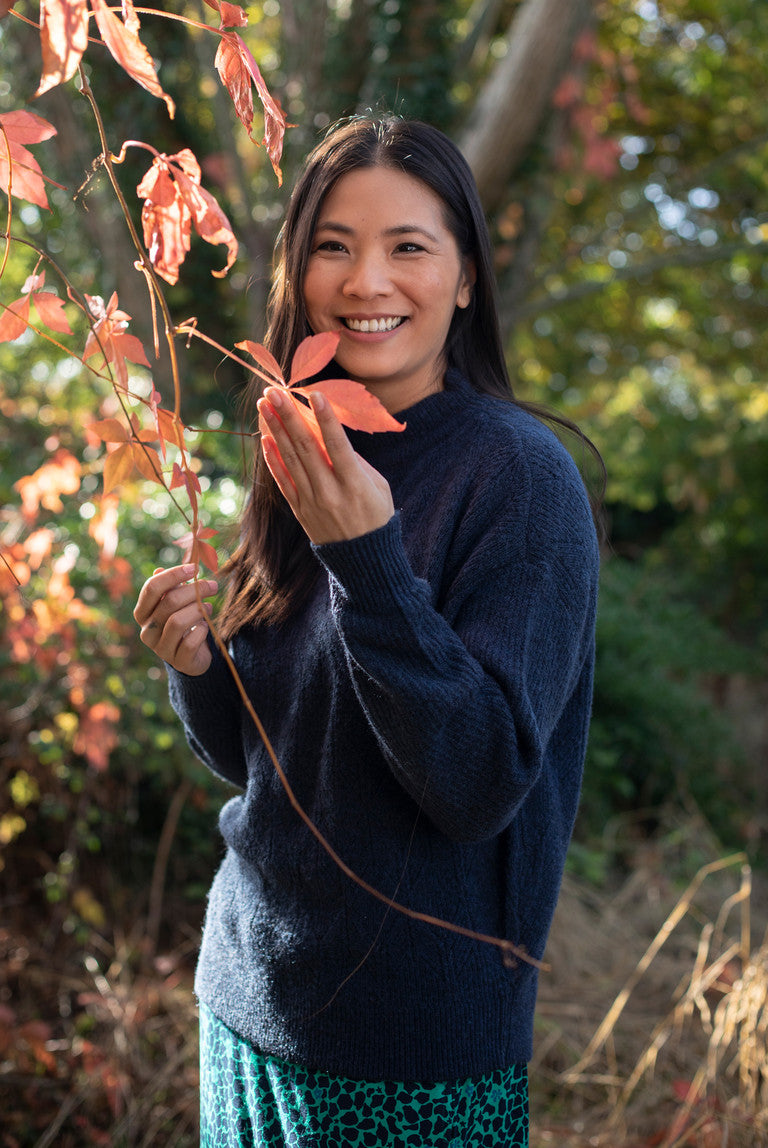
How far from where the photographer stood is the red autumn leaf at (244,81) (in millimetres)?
881

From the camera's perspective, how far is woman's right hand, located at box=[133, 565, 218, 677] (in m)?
1.25

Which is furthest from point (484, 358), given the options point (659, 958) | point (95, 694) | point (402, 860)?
point (659, 958)

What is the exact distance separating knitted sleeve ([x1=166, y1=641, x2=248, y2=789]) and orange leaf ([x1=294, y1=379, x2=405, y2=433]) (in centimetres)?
63

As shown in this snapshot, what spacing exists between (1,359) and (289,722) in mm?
4519

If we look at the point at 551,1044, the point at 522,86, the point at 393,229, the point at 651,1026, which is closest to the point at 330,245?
the point at 393,229

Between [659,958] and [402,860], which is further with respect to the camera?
[659,958]

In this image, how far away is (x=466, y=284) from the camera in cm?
138

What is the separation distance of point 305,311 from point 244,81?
433 mm

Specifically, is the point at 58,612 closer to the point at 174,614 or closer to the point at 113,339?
the point at 174,614

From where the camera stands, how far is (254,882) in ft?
4.36

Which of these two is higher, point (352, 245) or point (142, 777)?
point (352, 245)

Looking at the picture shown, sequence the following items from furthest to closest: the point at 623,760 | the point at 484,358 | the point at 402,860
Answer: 1. the point at 623,760
2. the point at 484,358
3. the point at 402,860

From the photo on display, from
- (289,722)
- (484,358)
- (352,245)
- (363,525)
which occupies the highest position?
(352,245)

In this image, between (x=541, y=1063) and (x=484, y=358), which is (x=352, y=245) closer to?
(x=484, y=358)
